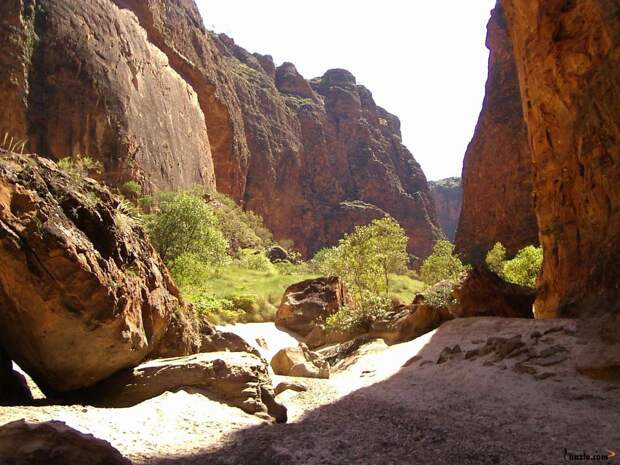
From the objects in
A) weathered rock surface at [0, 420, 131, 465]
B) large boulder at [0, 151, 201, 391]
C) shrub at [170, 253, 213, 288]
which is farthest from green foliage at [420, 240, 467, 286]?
weathered rock surface at [0, 420, 131, 465]

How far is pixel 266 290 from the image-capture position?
31469 millimetres

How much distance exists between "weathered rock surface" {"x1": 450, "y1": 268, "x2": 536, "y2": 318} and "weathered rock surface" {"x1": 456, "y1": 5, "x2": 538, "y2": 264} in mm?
34005

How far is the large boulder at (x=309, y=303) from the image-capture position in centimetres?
2517

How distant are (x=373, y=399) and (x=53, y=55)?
99.2 feet

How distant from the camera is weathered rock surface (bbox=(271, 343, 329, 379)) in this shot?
14.3 metres

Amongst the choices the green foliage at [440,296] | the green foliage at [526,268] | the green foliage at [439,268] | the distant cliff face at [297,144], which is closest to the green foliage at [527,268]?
the green foliage at [526,268]

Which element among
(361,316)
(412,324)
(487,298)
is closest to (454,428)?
(487,298)

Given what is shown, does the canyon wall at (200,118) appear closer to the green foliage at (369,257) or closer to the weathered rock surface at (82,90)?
the weathered rock surface at (82,90)

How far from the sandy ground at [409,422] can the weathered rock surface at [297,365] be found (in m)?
3.34

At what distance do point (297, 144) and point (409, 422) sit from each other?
278 ft

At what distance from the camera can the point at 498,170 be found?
5491 centimetres

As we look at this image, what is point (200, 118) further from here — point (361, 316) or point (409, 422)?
point (409, 422)

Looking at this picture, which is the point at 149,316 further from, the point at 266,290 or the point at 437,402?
the point at 266,290

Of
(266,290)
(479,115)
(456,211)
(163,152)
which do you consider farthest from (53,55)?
(456,211)
